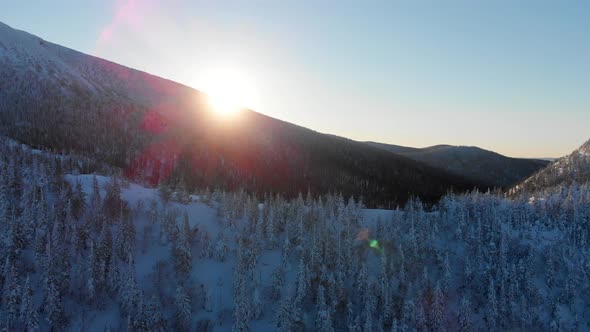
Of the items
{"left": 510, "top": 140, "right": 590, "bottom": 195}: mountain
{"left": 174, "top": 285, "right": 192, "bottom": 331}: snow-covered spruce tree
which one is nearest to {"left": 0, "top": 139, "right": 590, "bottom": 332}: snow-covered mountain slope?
{"left": 174, "top": 285, "right": 192, "bottom": 331}: snow-covered spruce tree

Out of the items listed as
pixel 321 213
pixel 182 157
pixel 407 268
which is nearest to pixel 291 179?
pixel 182 157

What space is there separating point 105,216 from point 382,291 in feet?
146

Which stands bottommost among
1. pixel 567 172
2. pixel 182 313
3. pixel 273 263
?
pixel 182 313

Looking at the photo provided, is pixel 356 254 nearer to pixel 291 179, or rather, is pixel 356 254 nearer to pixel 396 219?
pixel 396 219

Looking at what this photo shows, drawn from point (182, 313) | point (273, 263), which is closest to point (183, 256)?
point (182, 313)

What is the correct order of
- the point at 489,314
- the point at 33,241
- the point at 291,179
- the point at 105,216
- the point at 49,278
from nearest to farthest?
the point at 49,278 → the point at 489,314 → the point at 33,241 → the point at 105,216 → the point at 291,179

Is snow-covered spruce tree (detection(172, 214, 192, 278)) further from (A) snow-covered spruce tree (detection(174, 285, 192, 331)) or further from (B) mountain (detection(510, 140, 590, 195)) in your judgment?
(B) mountain (detection(510, 140, 590, 195))

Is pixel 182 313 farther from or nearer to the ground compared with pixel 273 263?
nearer to the ground

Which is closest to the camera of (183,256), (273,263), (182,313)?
(182,313)

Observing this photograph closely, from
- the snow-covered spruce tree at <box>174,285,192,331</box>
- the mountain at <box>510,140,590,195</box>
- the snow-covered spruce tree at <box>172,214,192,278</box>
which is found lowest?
the snow-covered spruce tree at <box>174,285,192,331</box>

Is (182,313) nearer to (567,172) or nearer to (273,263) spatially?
(273,263)

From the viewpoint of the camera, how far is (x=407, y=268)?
63031 mm

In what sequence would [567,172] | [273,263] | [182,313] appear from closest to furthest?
1. [182,313]
2. [273,263]
3. [567,172]

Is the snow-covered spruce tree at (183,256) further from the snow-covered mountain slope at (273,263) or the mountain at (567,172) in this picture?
the mountain at (567,172)
